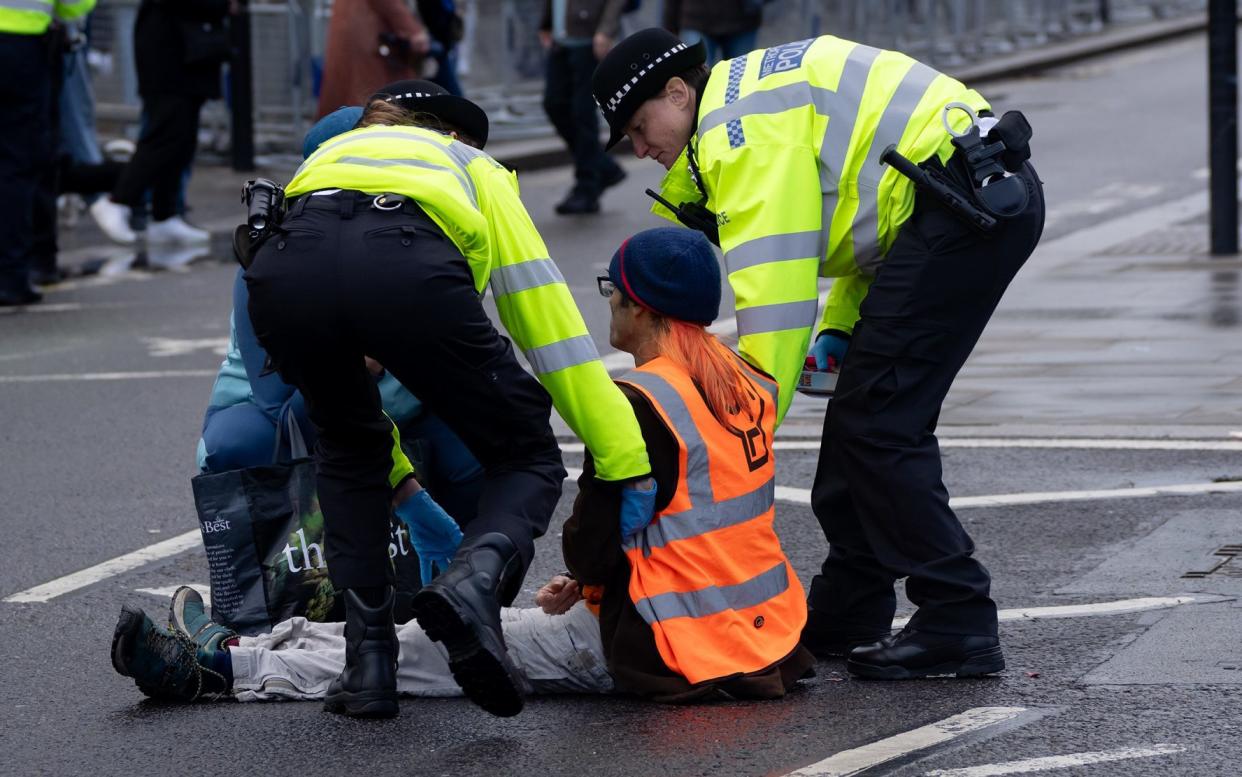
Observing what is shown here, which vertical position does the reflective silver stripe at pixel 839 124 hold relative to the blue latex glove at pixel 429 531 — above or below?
above

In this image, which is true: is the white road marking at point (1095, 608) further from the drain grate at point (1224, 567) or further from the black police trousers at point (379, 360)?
the black police trousers at point (379, 360)

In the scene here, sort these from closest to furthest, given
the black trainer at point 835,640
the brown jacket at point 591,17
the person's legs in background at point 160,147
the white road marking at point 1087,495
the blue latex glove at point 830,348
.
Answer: the black trainer at point 835,640 < the blue latex glove at point 830,348 < the white road marking at point 1087,495 < the person's legs in background at point 160,147 < the brown jacket at point 591,17

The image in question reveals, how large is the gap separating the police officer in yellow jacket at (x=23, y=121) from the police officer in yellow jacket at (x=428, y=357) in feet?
21.1

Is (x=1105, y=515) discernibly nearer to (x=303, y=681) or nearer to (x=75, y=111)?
(x=303, y=681)

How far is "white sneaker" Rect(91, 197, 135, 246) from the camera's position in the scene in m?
13.2

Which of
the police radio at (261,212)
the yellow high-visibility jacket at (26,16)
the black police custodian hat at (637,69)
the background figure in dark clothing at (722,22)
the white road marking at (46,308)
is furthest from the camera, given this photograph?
the background figure in dark clothing at (722,22)

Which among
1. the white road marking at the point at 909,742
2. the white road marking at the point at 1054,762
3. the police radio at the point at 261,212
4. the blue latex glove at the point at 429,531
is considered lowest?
the blue latex glove at the point at 429,531

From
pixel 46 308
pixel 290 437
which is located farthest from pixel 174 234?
pixel 290 437

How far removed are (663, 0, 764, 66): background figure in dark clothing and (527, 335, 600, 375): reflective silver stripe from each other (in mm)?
10251

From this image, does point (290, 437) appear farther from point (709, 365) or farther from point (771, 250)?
point (771, 250)

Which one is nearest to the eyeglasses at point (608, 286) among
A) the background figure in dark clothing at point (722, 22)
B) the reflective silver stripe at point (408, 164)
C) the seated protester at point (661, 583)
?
the seated protester at point (661, 583)

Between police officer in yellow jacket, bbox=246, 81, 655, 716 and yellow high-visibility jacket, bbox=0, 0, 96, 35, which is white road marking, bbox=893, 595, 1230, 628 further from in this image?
yellow high-visibility jacket, bbox=0, 0, 96, 35

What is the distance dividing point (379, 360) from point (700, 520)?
806mm

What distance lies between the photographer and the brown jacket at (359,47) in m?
12.2
